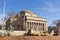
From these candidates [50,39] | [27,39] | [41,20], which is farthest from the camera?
[41,20]

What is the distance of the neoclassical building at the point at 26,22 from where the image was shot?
6175cm

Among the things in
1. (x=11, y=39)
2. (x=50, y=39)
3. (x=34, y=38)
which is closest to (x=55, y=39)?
(x=50, y=39)

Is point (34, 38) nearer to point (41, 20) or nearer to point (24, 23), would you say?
point (24, 23)

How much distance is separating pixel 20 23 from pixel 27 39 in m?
52.7

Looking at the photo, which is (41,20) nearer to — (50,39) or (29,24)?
(29,24)

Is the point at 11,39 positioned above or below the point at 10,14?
below

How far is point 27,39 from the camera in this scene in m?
12.3

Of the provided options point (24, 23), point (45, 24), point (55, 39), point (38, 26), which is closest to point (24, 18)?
point (24, 23)

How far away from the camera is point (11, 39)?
1169 cm

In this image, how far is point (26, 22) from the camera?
69.1 meters

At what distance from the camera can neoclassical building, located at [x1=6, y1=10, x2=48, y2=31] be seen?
203 ft

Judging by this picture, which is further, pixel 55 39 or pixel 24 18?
pixel 24 18

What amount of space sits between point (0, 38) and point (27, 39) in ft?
7.12

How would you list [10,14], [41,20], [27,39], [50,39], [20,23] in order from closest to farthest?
[27,39]
[50,39]
[10,14]
[20,23]
[41,20]
